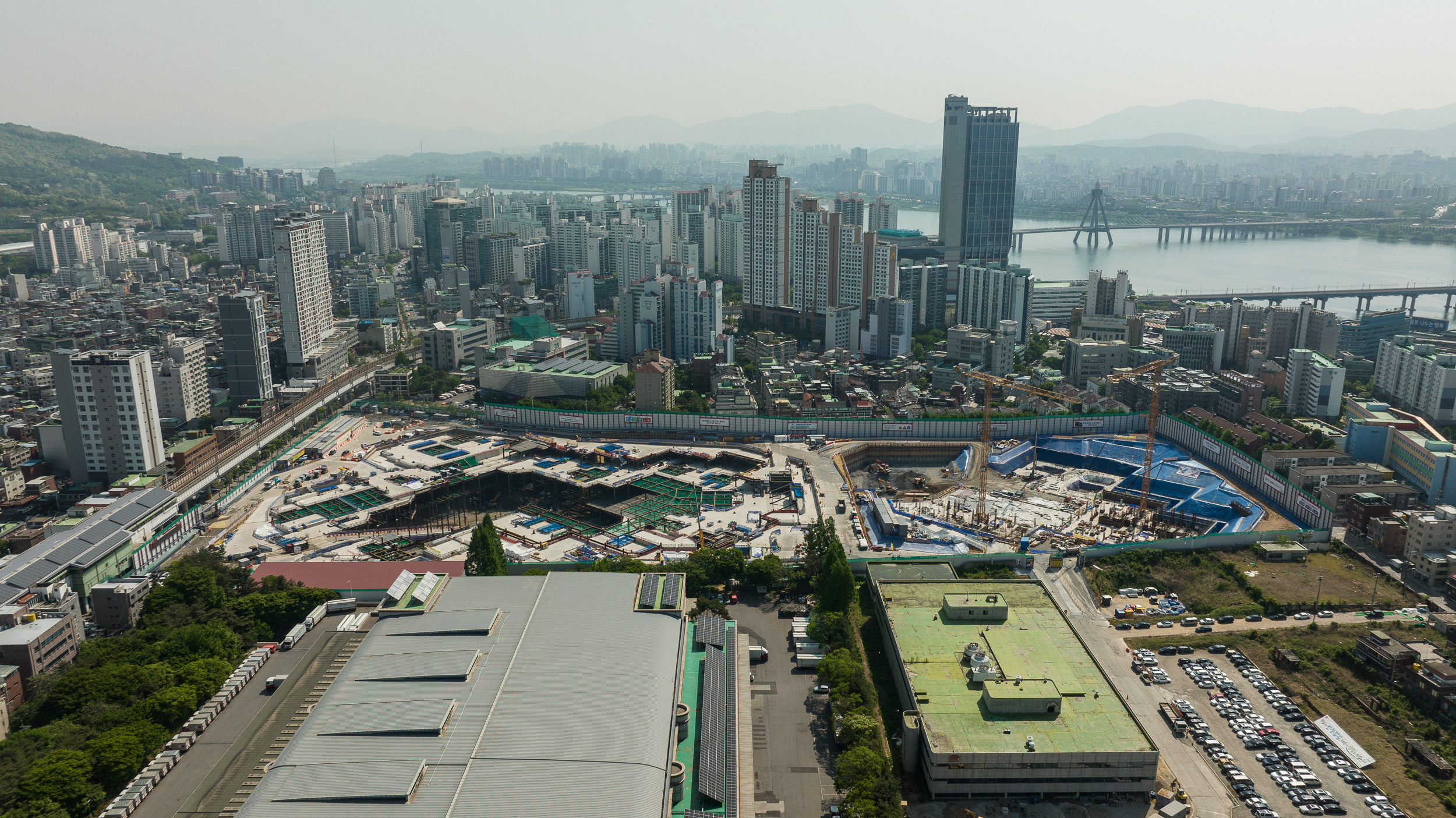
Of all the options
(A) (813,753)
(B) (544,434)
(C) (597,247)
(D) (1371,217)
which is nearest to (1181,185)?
(D) (1371,217)

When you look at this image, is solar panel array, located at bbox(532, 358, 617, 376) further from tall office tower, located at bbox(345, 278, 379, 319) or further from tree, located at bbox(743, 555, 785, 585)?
tall office tower, located at bbox(345, 278, 379, 319)

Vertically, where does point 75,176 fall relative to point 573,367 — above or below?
above

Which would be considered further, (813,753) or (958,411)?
(958,411)

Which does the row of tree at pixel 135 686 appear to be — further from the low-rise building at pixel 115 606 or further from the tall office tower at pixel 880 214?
the tall office tower at pixel 880 214

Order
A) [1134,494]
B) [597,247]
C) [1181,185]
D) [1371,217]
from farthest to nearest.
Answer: [1181,185] < [1371,217] < [597,247] < [1134,494]

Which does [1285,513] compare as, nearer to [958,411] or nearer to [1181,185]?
[958,411]

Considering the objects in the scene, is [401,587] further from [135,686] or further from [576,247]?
[576,247]

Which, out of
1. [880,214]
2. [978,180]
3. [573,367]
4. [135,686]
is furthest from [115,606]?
[880,214]
